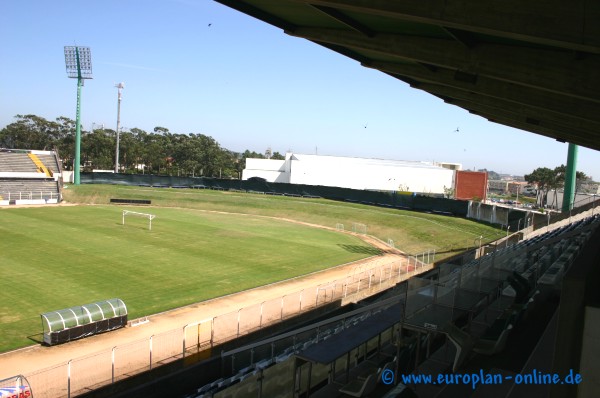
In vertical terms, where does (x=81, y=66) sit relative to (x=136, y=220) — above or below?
above

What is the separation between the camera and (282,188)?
70062 mm

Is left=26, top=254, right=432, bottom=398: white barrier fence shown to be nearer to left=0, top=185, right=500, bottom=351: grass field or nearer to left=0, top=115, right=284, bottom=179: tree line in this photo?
left=0, top=185, right=500, bottom=351: grass field

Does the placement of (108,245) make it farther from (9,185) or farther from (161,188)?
(161,188)

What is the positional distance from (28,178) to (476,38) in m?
61.4

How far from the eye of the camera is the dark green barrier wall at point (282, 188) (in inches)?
2265

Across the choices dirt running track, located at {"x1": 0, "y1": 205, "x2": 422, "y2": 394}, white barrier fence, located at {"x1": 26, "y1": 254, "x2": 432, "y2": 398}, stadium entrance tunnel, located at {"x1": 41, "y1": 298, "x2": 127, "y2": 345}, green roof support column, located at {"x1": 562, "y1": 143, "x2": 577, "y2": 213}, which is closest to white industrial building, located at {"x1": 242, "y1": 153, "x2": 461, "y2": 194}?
green roof support column, located at {"x1": 562, "y1": 143, "x2": 577, "y2": 213}

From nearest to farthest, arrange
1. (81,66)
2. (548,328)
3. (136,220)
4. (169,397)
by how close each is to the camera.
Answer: (548,328) → (169,397) → (136,220) → (81,66)

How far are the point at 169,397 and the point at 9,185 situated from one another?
52074 millimetres

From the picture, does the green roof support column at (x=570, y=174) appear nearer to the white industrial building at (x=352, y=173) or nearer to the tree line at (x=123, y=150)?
the white industrial building at (x=352, y=173)

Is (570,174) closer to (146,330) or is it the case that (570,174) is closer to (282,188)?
(146,330)

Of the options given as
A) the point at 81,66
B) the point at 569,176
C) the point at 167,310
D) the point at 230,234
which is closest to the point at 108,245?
the point at 230,234

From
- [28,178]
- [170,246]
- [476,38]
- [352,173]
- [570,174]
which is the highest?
[476,38]

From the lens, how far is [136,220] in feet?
149

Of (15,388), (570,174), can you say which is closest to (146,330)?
(15,388)
